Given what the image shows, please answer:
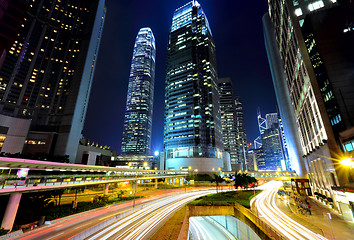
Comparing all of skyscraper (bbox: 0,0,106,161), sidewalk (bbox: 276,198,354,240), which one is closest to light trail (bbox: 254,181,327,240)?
sidewalk (bbox: 276,198,354,240)

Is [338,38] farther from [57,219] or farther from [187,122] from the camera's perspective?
[187,122]

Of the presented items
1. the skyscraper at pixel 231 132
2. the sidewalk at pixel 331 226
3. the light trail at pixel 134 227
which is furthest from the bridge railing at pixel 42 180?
the skyscraper at pixel 231 132

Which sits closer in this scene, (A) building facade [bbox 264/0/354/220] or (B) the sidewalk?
(B) the sidewalk

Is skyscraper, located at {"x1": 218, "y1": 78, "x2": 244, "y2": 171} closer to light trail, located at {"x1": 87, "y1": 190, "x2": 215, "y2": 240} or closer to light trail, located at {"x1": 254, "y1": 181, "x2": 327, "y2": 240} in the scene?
light trail, located at {"x1": 254, "y1": 181, "x2": 327, "y2": 240}

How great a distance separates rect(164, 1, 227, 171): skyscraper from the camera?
10844cm

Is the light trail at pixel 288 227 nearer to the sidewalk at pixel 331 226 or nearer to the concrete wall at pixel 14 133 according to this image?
the sidewalk at pixel 331 226

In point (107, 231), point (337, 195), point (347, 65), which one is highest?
point (347, 65)

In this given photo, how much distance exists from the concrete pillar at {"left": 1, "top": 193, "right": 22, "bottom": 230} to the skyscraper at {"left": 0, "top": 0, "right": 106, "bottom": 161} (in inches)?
2825

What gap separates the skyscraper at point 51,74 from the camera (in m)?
82.1

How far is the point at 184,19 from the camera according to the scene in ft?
489

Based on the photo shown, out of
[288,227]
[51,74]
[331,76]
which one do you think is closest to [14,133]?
[51,74]

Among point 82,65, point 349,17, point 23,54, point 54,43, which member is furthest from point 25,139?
point 349,17

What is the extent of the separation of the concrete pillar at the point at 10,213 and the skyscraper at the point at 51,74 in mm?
71750

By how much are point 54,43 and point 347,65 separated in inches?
6312
